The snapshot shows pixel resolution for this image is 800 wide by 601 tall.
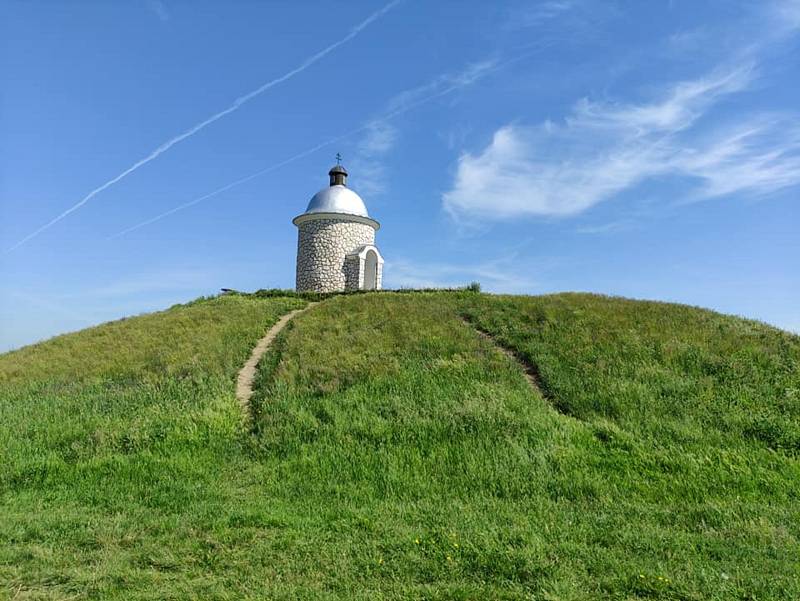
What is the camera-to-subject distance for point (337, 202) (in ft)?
103

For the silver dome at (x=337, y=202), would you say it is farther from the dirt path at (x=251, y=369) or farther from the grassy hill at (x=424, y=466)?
the grassy hill at (x=424, y=466)

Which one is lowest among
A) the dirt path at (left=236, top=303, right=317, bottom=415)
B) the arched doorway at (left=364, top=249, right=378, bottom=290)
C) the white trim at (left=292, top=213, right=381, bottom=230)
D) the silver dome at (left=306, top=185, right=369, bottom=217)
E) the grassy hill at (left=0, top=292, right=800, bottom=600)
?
the grassy hill at (left=0, top=292, right=800, bottom=600)

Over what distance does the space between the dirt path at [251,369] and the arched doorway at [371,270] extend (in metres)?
12.5

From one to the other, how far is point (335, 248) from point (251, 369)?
1783cm

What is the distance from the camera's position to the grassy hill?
16.5ft

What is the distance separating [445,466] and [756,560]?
12.9 ft

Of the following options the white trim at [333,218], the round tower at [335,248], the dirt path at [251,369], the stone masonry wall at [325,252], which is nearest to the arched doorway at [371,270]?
the round tower at [335,248]

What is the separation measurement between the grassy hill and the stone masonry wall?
50.1 feet

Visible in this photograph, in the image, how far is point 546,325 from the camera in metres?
14.4

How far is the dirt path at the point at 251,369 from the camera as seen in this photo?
11.6 meters

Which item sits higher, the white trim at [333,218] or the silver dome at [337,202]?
the silver dome at [337,202]

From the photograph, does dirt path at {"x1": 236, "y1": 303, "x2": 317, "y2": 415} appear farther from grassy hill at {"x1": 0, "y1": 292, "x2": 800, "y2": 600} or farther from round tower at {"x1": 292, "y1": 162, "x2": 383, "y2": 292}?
round tower at {"x1": 292, "y1": 162, "x2": 383, "y2": 292}

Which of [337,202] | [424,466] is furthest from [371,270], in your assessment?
[424,466]

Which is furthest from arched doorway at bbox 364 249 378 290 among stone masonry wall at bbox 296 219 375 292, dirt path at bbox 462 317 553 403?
dirt path at bbox 462 317 553 403
